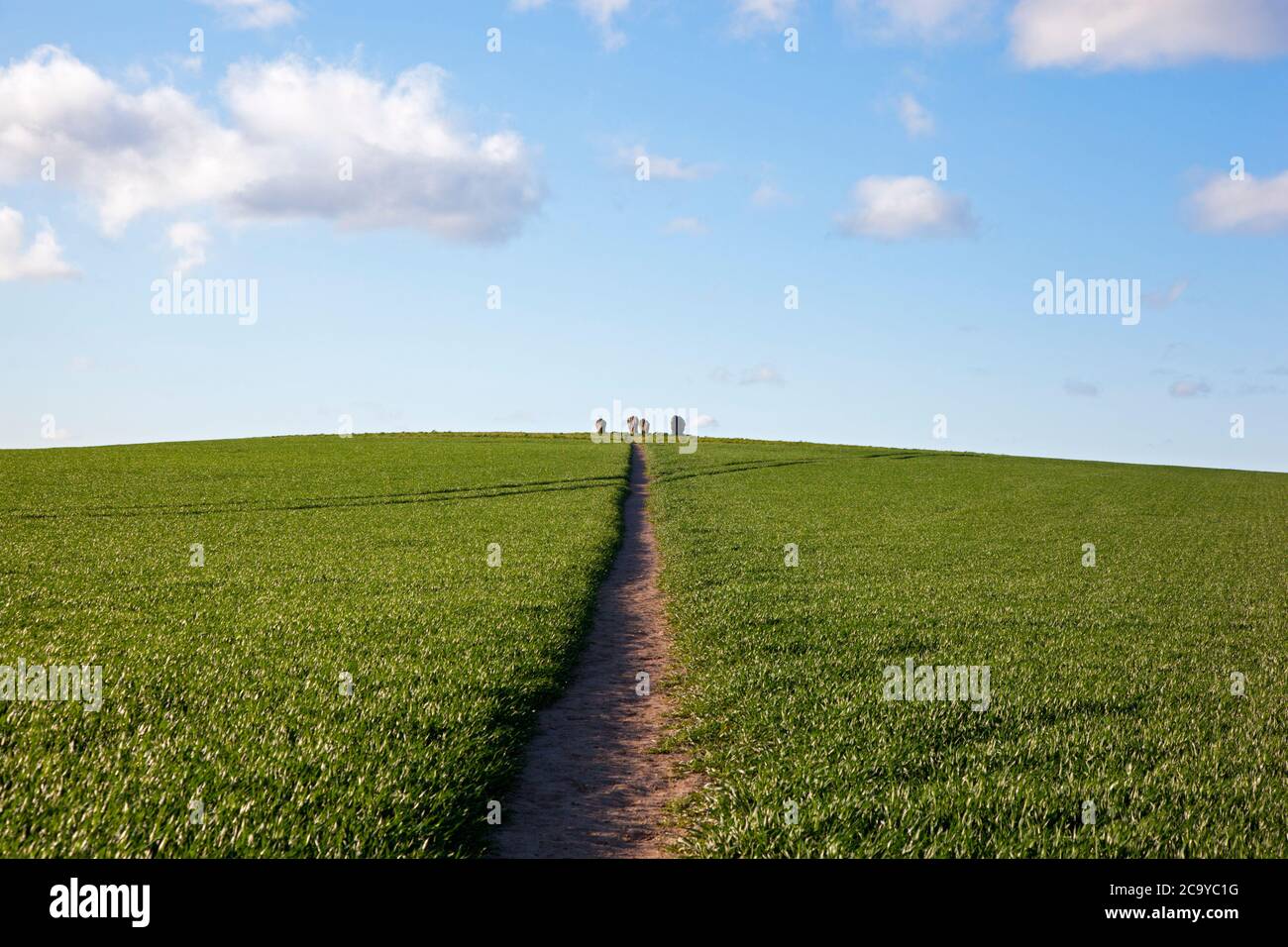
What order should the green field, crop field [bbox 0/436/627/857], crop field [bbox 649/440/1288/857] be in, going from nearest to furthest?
crop field [bbox 0/436/627/857]
the green field
crop field [bbox 649/440/1288/857]

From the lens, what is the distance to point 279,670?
39.4ft

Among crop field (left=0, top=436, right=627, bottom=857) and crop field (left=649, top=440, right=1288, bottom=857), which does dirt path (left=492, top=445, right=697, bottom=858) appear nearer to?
crop field (left=0, top=436, right=627, bottom=857)

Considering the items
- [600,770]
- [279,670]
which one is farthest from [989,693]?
[279,670]

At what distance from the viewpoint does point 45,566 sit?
20.9 meters

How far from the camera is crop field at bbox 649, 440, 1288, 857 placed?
7746 millimetres

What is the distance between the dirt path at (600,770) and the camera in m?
7.81

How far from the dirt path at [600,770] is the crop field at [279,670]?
382 millimetres

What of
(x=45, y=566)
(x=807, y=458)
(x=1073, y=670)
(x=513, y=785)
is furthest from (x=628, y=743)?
(x=807, y=458)

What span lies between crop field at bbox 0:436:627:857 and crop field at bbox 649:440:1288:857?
8.44 feet

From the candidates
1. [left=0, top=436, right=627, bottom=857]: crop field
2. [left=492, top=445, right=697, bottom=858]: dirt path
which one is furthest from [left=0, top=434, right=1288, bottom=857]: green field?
[left=492, top=445, right=697, bottom=858]: dirt path

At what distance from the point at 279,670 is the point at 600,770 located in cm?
539

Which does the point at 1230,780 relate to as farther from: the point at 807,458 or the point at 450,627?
the point at 807,458

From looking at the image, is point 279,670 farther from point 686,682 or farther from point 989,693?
point 989,693

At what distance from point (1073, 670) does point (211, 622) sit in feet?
49.5
